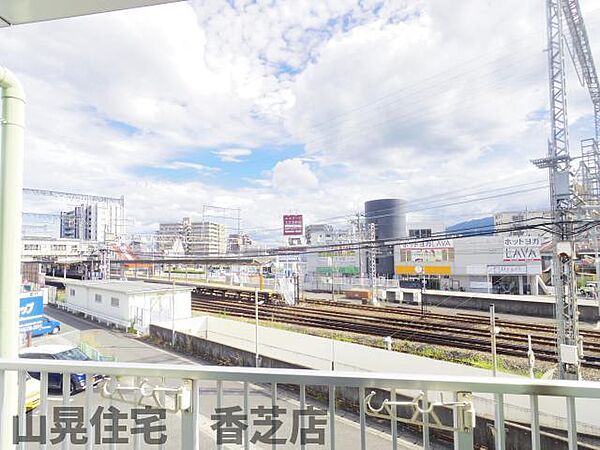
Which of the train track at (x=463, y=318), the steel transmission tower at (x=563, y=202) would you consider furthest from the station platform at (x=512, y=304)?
the steel transmission tower at (x=563, y=202)

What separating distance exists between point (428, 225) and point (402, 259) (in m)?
4.51

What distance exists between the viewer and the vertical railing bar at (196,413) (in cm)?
85

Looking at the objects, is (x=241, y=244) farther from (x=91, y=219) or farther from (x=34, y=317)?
(x=34, y=317)

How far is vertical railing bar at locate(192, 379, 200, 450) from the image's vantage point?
2.78 ft

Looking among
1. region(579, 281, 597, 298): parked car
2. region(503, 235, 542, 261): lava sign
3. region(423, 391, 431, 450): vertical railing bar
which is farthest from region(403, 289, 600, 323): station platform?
region(423, 391, 431, 450): vertical railing bar

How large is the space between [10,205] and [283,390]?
3.44ft

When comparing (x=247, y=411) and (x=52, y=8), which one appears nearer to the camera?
(x=247, y=411)

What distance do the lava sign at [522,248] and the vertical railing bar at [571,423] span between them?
1335 cm

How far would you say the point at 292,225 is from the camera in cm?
1758

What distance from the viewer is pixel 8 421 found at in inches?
38.7

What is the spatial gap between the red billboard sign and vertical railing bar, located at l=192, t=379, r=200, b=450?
642 inches

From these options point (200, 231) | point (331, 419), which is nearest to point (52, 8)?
point (331, 419)

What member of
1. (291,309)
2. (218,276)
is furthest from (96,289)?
(218,276)

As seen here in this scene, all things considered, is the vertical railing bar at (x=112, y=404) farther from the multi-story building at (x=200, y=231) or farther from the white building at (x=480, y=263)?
the multi-story building at (x=200, y=231)
